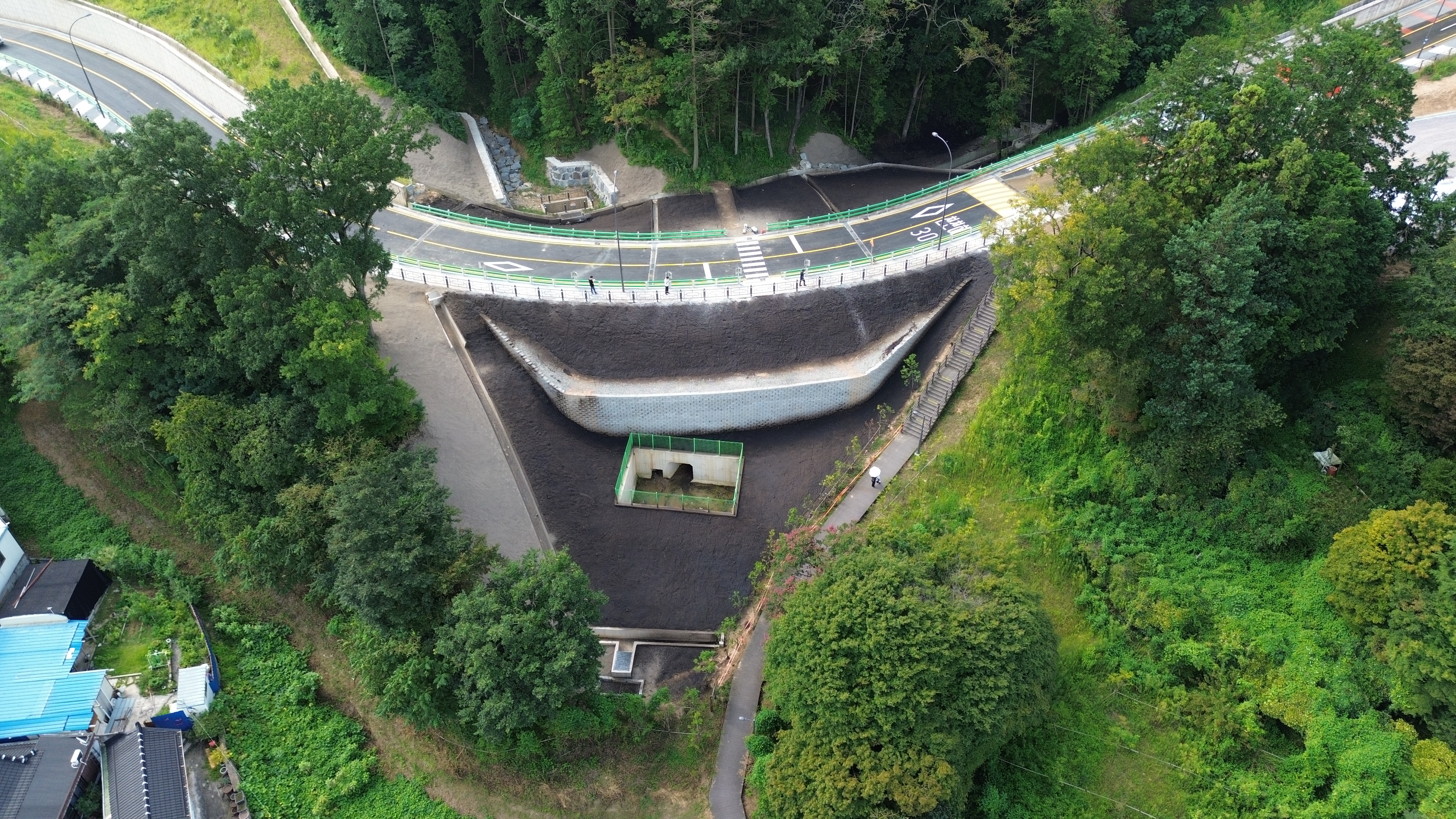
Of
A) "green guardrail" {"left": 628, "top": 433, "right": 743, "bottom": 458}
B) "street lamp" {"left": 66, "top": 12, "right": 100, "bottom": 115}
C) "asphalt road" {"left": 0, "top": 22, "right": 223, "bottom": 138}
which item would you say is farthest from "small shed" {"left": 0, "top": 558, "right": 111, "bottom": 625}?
"street lamp" {"left": 66, "top": 12, "right": 100, "bottom": 115}

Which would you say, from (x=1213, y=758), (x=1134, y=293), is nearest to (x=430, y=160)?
(x=1134, y=293)

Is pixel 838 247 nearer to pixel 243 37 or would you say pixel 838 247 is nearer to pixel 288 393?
pixel 288 393

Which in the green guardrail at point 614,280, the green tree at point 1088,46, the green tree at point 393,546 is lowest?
the green tree at point 393,546

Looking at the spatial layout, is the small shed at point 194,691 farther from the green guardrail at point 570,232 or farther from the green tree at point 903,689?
the green guardrail at point 570,232

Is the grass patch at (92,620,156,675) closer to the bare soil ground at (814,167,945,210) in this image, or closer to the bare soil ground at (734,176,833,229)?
the bare soil ground at (734,176,833,229)

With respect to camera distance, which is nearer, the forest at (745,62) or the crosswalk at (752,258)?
the crosswalk at (752,258)

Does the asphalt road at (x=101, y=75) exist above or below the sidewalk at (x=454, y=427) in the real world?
above

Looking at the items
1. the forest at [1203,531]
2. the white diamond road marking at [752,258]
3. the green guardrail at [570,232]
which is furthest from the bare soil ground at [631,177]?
the forest at [1203,531]

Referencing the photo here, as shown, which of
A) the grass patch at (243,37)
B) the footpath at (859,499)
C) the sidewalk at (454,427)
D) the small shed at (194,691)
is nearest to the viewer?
the footpath at (859,499)
